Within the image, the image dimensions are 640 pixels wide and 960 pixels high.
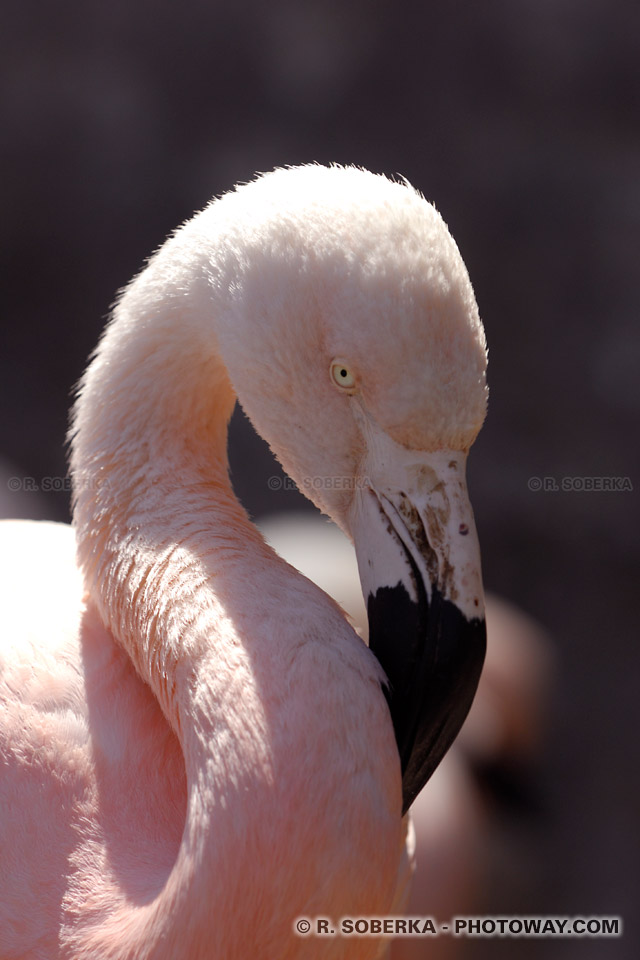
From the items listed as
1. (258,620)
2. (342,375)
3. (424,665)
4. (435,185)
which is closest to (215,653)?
(258,620)

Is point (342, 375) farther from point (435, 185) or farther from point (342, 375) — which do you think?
point (435, 185)

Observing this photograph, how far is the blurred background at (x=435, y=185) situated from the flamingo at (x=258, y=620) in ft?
6.95

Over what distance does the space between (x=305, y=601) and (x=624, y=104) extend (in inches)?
164

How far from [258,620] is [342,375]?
390 millimetres

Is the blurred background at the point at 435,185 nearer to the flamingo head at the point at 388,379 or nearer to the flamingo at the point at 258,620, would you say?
the flamingo at the point at 258,620

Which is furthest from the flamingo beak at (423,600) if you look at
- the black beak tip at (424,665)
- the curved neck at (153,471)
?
the curved neck at (153,471)

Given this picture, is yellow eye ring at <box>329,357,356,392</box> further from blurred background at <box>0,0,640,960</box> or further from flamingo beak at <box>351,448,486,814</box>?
blurred background at <box>0,0,640,960</box>

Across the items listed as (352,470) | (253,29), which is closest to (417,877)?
(352,470)

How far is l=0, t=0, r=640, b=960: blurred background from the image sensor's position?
156 inches

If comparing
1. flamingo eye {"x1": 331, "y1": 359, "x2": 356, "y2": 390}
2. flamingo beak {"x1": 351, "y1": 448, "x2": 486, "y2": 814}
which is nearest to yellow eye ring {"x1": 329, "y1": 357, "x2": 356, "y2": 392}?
flamingo eye {"x1": 331, "y1": 359, "x2": 356, "y2": 390}

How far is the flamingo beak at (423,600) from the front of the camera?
1.36 m

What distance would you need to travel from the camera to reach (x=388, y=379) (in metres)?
1.35

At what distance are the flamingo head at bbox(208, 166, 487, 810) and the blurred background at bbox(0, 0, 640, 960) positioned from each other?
2.33 metres

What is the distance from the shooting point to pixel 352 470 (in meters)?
1.49
